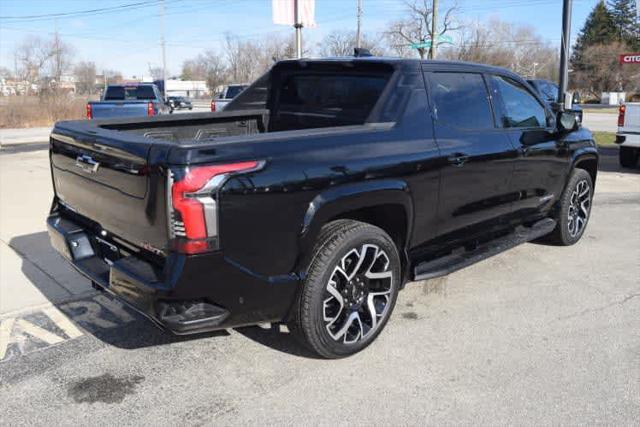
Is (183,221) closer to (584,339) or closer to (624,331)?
(584,339)

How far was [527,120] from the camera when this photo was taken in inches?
201

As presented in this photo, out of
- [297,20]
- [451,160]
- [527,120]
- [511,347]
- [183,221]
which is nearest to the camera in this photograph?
[183,221]

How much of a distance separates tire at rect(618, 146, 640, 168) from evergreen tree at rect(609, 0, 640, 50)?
76180 millimetres

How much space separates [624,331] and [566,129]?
82.6 inches

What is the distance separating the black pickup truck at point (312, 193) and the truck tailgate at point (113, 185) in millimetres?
12

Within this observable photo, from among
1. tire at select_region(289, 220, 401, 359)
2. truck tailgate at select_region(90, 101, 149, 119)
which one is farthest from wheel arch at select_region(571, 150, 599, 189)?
truck tailgate at select_region(90, 101, 149, 119)

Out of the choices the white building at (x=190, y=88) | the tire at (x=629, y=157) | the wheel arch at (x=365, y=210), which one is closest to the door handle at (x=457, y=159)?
the wheel arch at (x=365, y=210)

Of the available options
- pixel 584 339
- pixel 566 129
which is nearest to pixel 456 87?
pixel 566 129

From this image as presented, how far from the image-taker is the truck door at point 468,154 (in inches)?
161

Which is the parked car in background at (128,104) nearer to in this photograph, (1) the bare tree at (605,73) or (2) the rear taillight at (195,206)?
(2) the rear taillight at (195,206)

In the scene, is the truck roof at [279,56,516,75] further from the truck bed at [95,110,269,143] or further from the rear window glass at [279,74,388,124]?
the truck bed at [95,110,269,143]

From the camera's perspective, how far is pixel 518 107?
5.04 metres

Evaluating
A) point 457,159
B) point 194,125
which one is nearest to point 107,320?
point 194,125

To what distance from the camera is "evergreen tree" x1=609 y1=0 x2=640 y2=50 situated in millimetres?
78062
